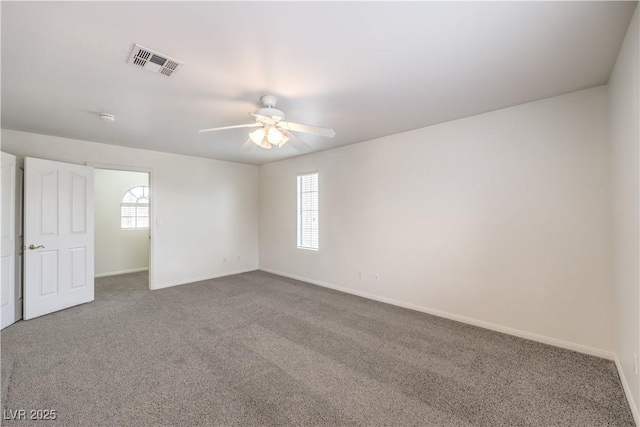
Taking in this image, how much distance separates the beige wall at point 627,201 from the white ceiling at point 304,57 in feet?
0.64

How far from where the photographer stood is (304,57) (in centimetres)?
206

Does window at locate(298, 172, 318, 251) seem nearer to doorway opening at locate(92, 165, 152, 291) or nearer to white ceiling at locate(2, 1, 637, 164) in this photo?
white ceiling at locate(2, 1, 637, 164)

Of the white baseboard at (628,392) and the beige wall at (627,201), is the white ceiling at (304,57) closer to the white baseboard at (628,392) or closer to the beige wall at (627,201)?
the beige wall at (627,201)

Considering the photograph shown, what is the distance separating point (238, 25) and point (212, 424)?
101 inches

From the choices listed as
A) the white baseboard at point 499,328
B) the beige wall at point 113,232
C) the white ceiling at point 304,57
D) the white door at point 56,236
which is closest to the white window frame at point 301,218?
the white baseboard at point 499,328

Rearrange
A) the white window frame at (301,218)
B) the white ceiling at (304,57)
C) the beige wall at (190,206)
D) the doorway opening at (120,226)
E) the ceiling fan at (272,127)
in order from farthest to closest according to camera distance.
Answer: the doorway opening at (120,226)
the white window frame at (301,218)
the beige wall at (190,206)
the ceiling fan at (272,127)
the white ceiling at (304,57)

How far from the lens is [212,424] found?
1.79 m

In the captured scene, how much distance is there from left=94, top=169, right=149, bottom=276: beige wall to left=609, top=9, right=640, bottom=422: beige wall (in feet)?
25.4

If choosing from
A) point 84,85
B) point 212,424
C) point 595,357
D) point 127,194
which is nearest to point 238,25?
point 84,85

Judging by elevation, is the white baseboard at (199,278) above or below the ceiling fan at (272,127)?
below

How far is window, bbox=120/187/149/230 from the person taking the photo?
21.3ft

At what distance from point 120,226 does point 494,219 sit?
7.42m

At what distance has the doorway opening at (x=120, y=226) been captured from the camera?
6055 millimetres

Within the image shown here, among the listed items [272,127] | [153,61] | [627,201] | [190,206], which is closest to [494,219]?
[627,201]
